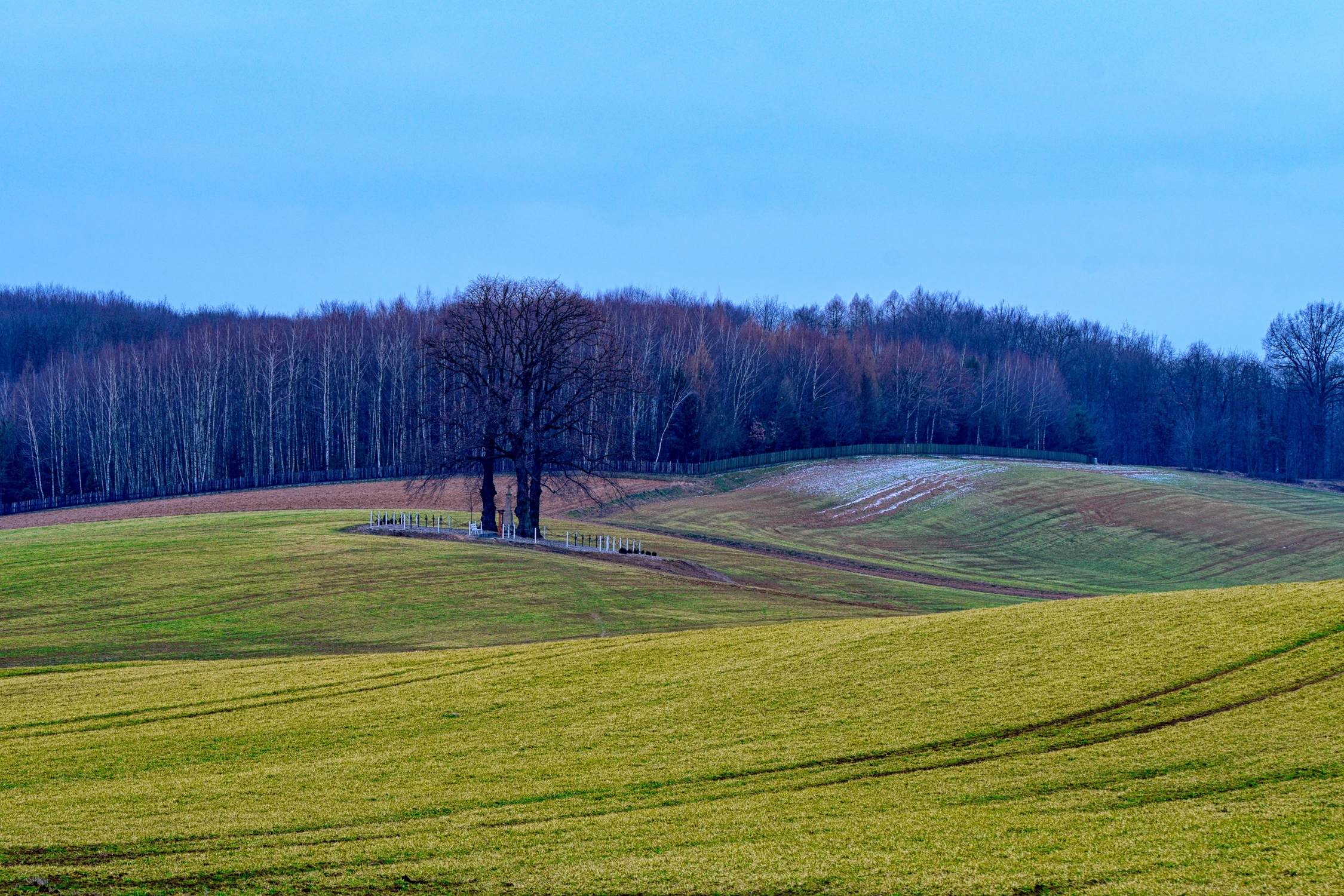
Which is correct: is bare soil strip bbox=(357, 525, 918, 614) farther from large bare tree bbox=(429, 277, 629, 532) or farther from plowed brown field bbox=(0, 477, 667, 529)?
plowed brown field bbox=(0, 477, 667, 529)

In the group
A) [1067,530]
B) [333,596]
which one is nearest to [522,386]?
[333,596]

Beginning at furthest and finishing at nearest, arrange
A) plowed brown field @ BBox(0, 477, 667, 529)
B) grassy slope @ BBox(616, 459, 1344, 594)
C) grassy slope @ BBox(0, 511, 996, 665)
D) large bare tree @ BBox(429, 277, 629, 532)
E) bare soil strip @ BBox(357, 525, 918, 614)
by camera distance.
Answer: plowed brown field @ BBox(0, 477, 667, 529) < grassy slope @ BBox(616, 459, 1344, 594) < large bare tree @ BBox(429, 277, 629, 532) < bare soil strip @ BBox(357, 525, 918, 614) < grassy slope @ BBox(0, 511, 996, 665)

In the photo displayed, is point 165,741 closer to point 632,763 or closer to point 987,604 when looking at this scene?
point 632,763

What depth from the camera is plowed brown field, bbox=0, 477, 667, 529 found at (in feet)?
265

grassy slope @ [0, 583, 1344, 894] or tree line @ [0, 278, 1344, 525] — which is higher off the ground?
tree line @ [0, 278, 1344, 525]

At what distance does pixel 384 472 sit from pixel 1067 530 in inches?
2501

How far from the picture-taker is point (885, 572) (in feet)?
209

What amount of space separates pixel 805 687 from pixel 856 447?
9955 centimetres

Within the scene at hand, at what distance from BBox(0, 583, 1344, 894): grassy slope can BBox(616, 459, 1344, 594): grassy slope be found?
39.8 meters

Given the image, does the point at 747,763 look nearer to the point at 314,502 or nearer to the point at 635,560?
the point at 635,560

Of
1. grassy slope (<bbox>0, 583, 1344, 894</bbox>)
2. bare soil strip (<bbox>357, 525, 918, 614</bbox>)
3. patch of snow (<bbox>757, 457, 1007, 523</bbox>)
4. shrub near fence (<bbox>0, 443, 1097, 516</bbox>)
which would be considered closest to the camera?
grassy slope (<bbox>0, 583, 1344, 894</bbox>)

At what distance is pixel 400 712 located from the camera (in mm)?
25281

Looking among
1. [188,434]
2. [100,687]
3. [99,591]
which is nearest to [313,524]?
[99,591]

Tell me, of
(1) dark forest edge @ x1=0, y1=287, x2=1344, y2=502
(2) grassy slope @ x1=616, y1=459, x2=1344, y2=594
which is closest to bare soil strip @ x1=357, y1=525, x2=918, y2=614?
(2) grassy slope @ x1=616, y1=459, x2=1344, y2=594
